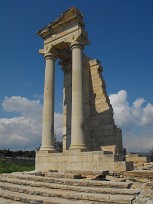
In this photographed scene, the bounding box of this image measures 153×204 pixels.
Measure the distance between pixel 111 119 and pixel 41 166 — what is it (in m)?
6.87

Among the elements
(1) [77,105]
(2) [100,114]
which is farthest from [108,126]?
(1) [77,105]

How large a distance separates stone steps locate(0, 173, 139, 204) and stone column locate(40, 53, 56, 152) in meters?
8.11

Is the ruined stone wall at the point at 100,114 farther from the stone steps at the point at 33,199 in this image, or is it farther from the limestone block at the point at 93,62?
the stone steps at the point at 33,199

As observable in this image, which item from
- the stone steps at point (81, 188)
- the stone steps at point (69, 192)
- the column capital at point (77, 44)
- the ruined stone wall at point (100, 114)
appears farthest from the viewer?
the ruined stone wall at point (100, 114)

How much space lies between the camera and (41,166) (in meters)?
19.4

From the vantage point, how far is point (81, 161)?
16.8m

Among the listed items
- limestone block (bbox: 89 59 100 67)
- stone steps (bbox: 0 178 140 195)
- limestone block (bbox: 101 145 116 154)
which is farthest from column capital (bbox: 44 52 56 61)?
stone steps (bbox: 0 178 140 195)

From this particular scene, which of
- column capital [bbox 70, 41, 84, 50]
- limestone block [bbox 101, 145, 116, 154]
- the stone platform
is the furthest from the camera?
column capital [bbox 70, 41, 84, 50]

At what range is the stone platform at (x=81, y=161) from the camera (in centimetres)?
1457

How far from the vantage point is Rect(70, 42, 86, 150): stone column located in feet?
58.2

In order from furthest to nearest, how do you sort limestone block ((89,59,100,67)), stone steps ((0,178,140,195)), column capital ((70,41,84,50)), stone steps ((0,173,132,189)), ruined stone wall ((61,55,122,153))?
limestone block ((89,59,100,67))
ruined stone wall ((61,55,122,153))
column capital ((70,41,84,50))
stone steps ((0,173,132,189))
stone steps ((0,178,140,195))

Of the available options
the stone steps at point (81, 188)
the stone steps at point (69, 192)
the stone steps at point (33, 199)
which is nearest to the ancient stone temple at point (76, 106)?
the stone steps at point (81, 188)

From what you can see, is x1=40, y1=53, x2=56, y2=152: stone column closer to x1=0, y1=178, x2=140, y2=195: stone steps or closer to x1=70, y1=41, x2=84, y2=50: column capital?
x1=70, y1=41, x2=84, y2=50: column capital

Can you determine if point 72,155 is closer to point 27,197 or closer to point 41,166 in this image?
point 41,166
